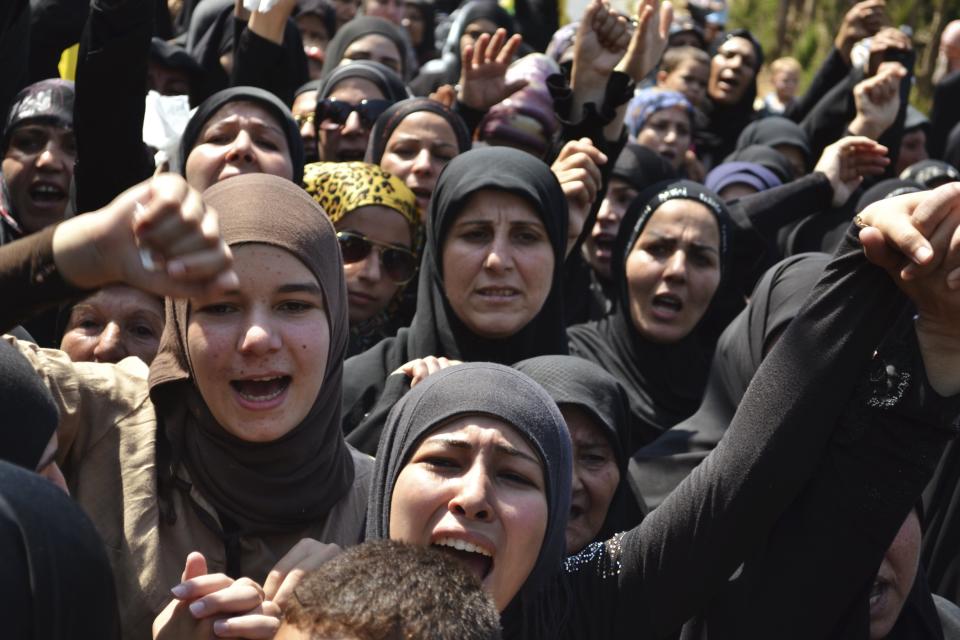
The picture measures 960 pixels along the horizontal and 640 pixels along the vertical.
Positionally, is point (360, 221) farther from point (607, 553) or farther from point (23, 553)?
point (23, 553)

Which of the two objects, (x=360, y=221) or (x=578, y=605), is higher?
(x=360, y=221)

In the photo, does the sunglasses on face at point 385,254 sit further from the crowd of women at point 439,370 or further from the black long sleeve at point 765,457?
the black long sleeve at point 765,457

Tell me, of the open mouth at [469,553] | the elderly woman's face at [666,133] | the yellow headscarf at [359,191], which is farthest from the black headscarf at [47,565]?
the elderly woman's face at [666,133]

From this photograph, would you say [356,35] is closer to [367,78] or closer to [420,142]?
[367,78]

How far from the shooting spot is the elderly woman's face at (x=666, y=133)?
22.2ft

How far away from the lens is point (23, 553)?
1607 mm

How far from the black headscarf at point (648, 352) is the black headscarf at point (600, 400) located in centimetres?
90

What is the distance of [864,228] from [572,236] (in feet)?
7.56

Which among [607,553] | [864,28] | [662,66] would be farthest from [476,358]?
[662,66]

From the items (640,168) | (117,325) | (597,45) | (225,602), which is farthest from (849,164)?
(225,602)

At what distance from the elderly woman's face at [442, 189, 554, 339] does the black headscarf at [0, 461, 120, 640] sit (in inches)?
92.3

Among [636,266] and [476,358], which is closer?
[476,358]

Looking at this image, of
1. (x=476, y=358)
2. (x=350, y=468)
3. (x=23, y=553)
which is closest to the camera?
(x=23, y=553)

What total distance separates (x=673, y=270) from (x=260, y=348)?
223cm
